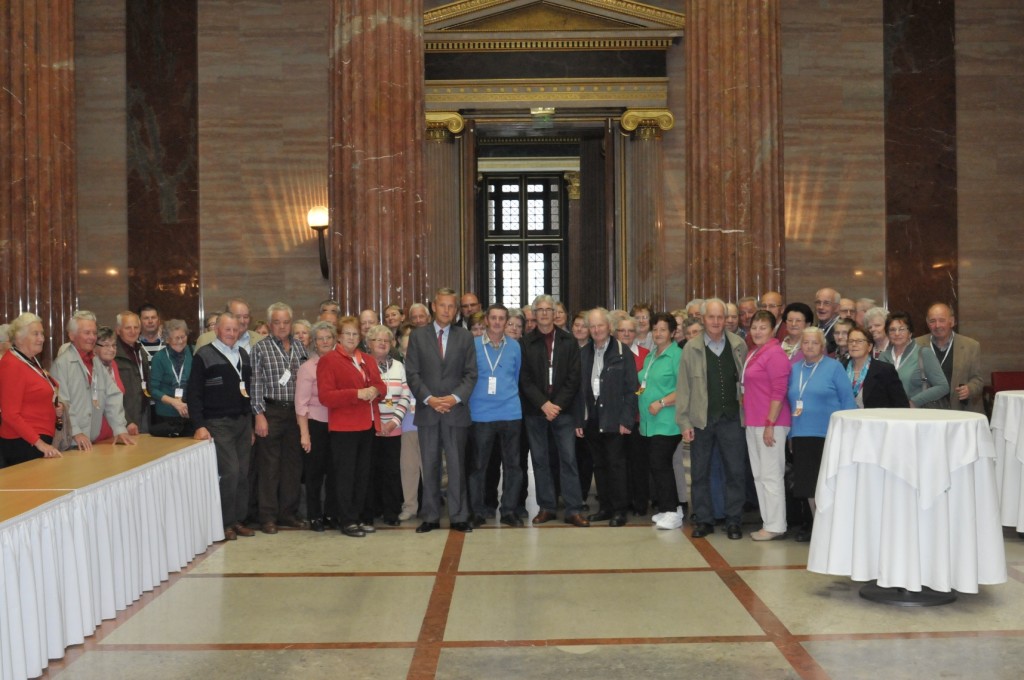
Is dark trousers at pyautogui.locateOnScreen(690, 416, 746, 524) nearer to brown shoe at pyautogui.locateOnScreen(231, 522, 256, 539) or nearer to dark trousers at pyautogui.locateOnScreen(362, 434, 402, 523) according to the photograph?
dark trousers at pyautogui.locateOnScreen(362, 434, 402, 523)

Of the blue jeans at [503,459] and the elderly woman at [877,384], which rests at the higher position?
the elderly woman at [877,384]

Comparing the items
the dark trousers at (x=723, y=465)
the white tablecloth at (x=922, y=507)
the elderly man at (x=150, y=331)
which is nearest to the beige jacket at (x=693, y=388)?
the dark trousers at (x=723, y=465)

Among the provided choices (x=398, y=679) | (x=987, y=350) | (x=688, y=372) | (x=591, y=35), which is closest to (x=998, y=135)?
(x=987, y=350)

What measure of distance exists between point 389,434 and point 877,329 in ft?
13.4

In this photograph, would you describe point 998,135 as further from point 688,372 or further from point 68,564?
point 68,564

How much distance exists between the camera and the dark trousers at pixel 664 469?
8609 mm

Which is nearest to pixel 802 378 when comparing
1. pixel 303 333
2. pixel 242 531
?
pixel 303 333

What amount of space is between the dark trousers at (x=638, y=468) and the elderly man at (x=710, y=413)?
667mm

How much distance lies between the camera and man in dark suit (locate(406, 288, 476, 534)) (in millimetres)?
8602

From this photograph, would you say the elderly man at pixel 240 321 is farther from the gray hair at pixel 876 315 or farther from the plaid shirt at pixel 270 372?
the gray hair at pixel 876 315

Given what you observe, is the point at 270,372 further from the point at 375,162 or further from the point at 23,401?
the point at 375,162

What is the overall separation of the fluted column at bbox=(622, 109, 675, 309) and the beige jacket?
7361 mm

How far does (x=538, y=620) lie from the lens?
5922 mm

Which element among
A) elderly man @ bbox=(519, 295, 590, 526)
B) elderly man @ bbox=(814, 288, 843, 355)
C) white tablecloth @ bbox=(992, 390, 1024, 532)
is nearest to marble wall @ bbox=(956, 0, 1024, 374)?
elderly man @ bbox=(814, 288, 843, 355)
